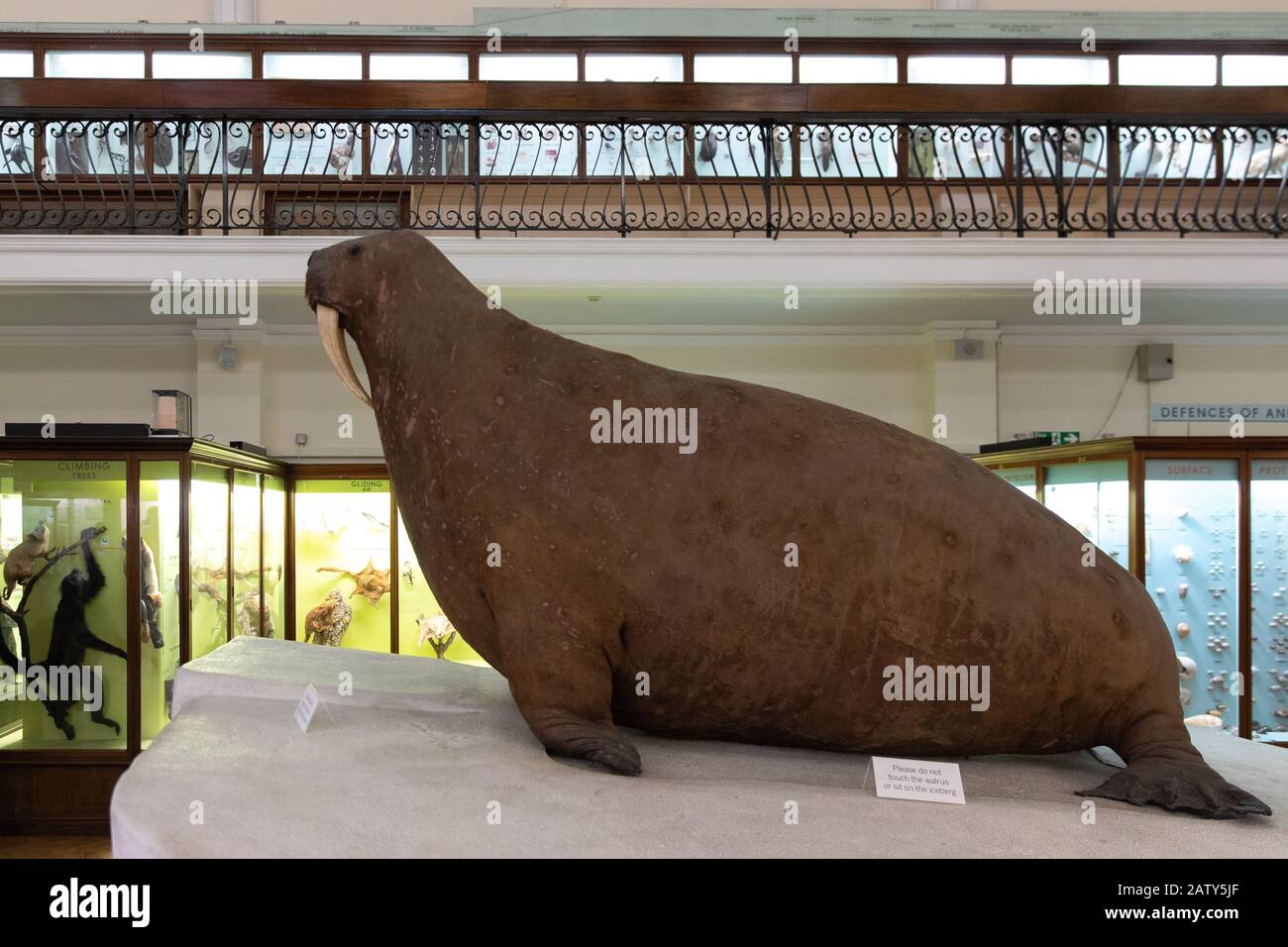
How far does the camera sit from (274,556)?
814cm

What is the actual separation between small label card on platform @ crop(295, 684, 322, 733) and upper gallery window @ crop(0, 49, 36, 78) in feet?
37.2

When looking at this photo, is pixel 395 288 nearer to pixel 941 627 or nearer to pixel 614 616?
pixel 614 616

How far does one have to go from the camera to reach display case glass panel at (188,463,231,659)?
6344 mm

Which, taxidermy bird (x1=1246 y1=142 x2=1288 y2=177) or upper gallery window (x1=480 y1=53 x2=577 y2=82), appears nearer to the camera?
taxidermy bird (x1=1246 y1=142 x2=1288 y2=177)

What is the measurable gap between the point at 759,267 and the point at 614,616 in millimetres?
5436

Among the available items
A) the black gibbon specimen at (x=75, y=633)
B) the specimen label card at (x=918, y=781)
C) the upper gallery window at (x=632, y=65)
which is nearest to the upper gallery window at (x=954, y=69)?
the upper gallery window at (x=632, y=65)

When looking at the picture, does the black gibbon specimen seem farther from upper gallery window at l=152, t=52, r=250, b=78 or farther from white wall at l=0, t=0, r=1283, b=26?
white wall at l=0, t=0, r=1283, b=26

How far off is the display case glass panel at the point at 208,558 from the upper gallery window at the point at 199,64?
6.14m

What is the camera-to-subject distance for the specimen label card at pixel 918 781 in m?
2.12

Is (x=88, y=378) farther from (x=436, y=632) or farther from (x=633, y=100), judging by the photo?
(x=633, y=100)

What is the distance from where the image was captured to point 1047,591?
232 centimetres

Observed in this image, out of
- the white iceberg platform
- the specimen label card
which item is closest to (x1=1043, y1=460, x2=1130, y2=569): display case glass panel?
the white iceberg platform

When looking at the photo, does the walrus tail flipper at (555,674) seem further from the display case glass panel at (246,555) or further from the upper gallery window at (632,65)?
the upper gallery window at (632,65)

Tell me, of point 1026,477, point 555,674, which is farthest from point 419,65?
point 555,674
